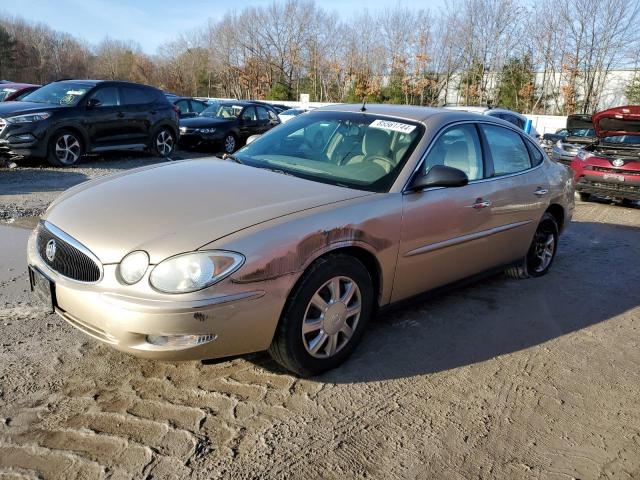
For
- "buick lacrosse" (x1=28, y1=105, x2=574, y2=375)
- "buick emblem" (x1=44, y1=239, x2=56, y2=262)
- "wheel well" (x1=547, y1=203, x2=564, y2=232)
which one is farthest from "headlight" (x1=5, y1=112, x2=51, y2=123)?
"wheel well" (x1=547, y1=203, x2=564, y2=232)

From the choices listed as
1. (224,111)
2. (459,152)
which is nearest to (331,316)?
(459,152)

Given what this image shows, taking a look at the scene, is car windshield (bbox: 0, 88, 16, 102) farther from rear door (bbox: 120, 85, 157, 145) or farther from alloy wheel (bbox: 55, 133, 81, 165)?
alloy wheel (bbox: 55, 133, 81, 165)

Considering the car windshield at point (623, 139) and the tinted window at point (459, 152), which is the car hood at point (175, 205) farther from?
the car windshield at point (623, 139)

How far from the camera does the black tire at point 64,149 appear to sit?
976 centimetres

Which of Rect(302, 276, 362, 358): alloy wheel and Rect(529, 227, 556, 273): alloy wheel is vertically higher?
Rect(302, 276, 362, 358): alloy wheel

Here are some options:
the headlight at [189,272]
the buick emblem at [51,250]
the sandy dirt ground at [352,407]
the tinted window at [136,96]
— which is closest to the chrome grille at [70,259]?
the buick emblem at [51,250]

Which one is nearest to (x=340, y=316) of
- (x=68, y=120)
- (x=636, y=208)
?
(x=68, y=120)

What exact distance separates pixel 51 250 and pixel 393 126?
244cm

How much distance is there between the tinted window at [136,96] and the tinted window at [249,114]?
350 cm

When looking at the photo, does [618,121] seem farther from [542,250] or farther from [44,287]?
[44,287]

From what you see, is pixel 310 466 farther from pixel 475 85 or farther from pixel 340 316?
pixel 475 85

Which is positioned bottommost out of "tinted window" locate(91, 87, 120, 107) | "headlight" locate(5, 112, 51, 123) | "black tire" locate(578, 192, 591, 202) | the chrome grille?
"black tire" locate(578, 192, 591, 202)

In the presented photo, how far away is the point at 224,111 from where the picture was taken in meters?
15.2

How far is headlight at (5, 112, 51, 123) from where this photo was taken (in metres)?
9.25
